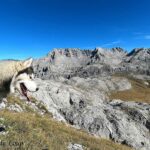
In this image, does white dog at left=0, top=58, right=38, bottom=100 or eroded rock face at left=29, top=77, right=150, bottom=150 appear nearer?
white dog at left=0, top=58, right=38, bottom=100

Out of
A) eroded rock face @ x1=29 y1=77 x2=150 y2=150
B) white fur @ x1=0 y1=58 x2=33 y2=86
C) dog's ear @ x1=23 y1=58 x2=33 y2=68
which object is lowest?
eroded rock face @ x1=29 y1=77 x2=150 y2=150

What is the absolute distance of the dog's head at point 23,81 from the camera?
14585 millimetres

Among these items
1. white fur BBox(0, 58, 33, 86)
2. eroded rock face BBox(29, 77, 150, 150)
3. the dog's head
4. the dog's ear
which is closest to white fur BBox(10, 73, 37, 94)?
the dog's head

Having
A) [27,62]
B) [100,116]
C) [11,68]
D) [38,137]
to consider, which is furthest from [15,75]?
[100,116]

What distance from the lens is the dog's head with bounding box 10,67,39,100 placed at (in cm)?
1459

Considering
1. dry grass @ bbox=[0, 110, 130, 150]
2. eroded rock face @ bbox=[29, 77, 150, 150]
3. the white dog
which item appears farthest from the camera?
eroded rock face @ bbox=[29, 77, 150, 150]

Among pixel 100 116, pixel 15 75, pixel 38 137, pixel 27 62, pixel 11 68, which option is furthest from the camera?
pixel 100 116

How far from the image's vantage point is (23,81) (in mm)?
14719

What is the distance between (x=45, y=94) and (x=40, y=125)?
2702 cm

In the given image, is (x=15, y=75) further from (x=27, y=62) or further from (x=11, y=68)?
(x=27, y=62)

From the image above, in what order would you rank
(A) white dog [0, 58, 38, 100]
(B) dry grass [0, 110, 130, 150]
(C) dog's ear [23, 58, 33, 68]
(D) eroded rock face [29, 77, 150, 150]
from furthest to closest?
(D) eroded rock face [29, 77, 150, 150] < (B) dry grass [0, 110, 130, 150] < (C) dog's ear [23, 58, 33, 68] < (A) white dog [0, 58, 38, 100]

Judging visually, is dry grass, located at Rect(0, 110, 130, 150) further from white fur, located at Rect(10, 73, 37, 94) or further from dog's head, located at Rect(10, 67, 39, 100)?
white fur, located at Rect(10, 73, 37, 94)

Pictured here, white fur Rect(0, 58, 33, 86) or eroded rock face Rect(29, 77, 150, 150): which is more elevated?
white fur Rect(0, 58, 33, 86)

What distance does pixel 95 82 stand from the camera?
12738cm
